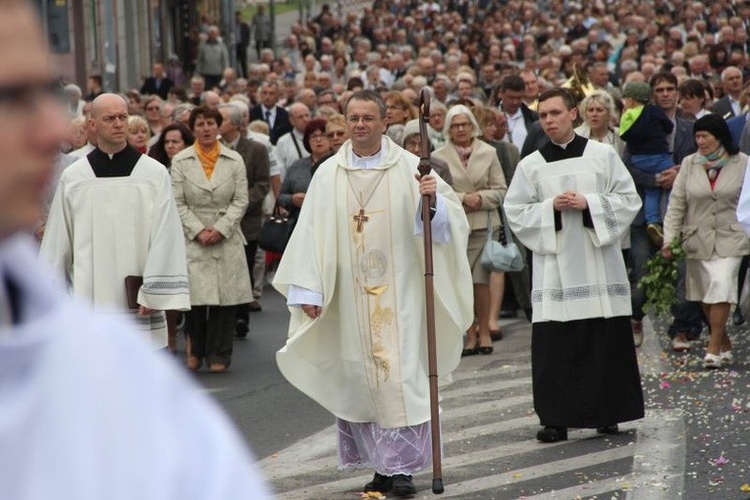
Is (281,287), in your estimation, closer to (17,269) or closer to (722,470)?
(722,470)

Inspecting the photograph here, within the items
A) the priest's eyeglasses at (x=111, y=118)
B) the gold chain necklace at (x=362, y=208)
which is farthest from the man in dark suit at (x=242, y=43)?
the gold chain necklace at (x=362, y=208)

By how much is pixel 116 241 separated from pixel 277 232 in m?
4.10

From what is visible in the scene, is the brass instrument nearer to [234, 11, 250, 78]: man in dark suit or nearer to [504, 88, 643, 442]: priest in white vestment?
[504, 88, 643, 442]: priest in white vestment

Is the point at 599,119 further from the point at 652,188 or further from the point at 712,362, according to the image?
the point at 712,362

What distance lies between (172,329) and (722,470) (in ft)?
18.7

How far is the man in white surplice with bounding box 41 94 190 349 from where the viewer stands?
28.9 ft

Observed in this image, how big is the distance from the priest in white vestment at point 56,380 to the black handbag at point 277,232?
11.7 meters

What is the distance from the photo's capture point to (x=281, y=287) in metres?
8.41

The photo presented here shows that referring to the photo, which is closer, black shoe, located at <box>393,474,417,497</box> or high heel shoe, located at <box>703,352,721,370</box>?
black shoe, located at <box>393,474,417,497</box>

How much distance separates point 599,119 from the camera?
12305mm

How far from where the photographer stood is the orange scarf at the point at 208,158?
39.7 feet

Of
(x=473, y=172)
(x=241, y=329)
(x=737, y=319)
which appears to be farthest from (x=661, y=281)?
(x=241, y=329)

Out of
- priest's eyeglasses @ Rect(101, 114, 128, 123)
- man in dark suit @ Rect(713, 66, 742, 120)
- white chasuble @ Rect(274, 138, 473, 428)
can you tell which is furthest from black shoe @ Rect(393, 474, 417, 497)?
man in dark suit @ Rect(713, 66, 742, 120)

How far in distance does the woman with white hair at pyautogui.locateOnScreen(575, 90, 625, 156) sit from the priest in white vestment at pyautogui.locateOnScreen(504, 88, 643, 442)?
2837mm
